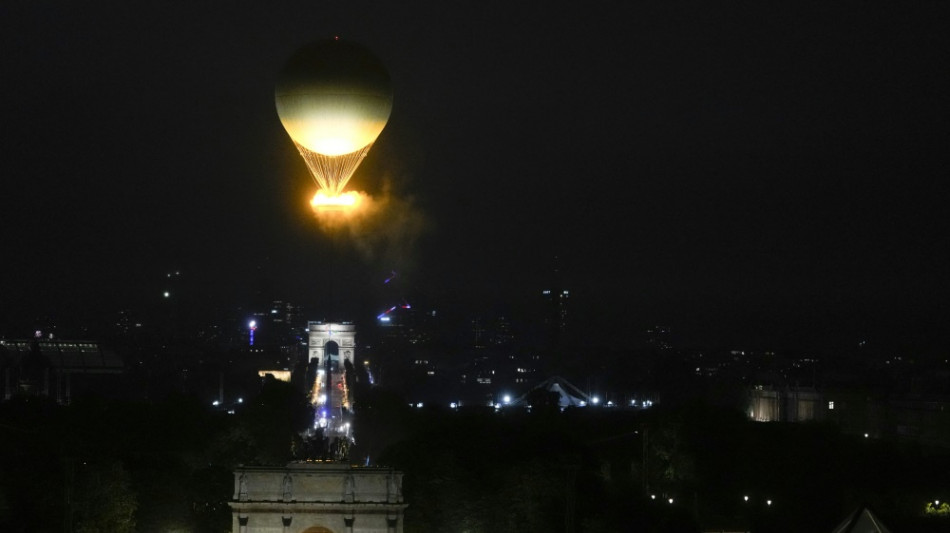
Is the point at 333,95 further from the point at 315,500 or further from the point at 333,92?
the point at 315,500

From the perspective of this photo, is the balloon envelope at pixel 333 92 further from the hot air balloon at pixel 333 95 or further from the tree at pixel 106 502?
the tree at pixel 106 502

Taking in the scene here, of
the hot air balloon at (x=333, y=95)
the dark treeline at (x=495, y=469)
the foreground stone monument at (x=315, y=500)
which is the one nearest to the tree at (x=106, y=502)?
the dark treeline at (x=495, y=469)

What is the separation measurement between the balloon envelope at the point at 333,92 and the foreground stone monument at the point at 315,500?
34.8 feet

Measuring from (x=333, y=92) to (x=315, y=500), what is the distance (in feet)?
42.6

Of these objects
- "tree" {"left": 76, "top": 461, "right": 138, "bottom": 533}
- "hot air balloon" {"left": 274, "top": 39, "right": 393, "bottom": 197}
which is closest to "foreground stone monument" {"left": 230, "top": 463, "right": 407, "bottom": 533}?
"tree" {"left": 76, "top": 461, "right": 138, "bottom": 533}

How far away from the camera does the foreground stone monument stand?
221 ft

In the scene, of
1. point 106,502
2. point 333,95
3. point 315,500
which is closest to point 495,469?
point 106,502

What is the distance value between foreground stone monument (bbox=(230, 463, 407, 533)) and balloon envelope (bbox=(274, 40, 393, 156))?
1062 cm

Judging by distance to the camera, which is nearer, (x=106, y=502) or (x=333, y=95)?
(x=333, y=95)

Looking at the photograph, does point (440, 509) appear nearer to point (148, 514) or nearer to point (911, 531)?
point (148, 514)

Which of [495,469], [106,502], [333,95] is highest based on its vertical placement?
[333,95]

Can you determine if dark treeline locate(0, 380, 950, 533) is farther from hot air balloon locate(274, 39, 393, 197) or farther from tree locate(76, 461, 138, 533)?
hot air balloon locate(274, 39, 393, 197)

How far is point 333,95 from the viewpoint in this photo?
6512 cm

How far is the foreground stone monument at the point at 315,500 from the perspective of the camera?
6750cm
